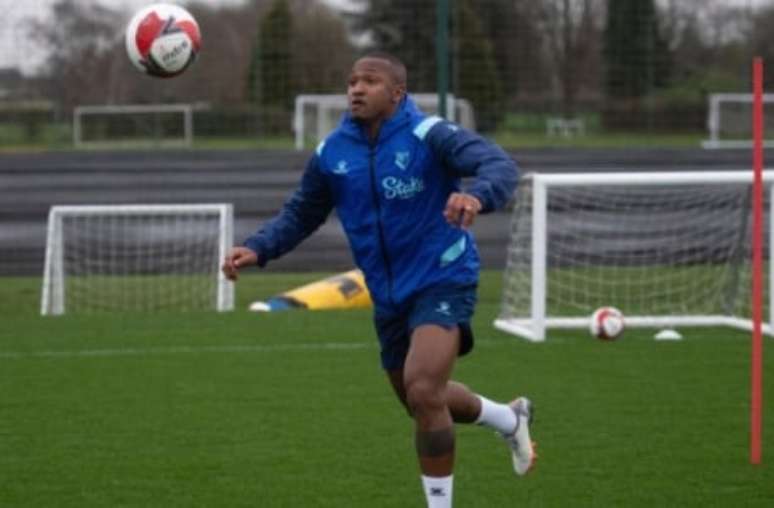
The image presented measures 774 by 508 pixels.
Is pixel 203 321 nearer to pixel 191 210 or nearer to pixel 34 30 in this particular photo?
pixel 191 210

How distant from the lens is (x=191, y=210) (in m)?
15.5

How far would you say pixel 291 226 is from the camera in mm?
7051

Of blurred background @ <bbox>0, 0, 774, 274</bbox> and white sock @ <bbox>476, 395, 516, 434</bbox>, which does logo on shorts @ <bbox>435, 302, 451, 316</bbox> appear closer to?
white sock @ <bbox>476, 395, 516, 434</bbox>

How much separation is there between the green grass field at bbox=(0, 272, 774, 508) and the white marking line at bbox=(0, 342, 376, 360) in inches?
1.0

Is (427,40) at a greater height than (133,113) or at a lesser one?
greater

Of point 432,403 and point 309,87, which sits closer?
point 432,403

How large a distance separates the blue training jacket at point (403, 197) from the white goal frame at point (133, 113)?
14602mm

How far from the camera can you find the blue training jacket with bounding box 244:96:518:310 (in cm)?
654

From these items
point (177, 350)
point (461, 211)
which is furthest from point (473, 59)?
point (461, 211)

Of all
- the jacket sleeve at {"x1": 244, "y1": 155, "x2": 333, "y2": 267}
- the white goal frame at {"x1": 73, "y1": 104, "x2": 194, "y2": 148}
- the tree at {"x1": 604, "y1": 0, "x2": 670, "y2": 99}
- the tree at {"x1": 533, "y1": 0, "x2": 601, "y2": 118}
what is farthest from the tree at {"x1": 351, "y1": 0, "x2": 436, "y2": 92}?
the jacket sleeve at {"x1": 244, "y1": 155, "x2": 333, "y2": 267}

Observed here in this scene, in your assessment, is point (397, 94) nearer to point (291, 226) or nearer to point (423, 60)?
point (291, 226)

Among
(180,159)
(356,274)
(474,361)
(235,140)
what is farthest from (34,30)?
(474,361)

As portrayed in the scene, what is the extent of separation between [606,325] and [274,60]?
9.90 metres

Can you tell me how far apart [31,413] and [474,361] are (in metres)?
3.34
